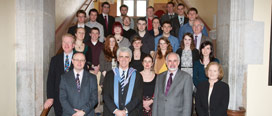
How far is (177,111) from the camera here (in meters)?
3.20

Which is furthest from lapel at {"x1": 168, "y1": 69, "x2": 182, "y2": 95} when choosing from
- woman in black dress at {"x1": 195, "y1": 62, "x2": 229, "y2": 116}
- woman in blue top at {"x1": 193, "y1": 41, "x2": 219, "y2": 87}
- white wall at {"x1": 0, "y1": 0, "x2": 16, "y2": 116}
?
white wall at {"x1": 0, "y1": 0, "x2": 16, "y2": 116}

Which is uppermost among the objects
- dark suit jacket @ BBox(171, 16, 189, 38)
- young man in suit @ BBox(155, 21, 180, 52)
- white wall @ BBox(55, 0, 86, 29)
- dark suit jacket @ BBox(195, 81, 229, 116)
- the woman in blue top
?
white wall @ BBox(55, 0, 86, 29)

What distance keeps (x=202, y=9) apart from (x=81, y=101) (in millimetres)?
4977

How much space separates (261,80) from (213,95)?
Result: 90 cm

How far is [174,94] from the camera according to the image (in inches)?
127

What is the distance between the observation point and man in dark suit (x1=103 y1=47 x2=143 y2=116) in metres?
3.23

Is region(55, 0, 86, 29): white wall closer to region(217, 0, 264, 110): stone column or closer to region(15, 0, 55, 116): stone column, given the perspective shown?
region(15, 0, 55, 116): stone column

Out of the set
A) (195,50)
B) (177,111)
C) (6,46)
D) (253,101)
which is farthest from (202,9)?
(6,46)

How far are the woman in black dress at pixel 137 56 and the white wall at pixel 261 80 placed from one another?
1.57 m

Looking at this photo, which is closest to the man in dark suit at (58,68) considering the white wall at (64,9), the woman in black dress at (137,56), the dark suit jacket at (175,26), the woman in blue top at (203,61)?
the woman in black dress at (137,56)

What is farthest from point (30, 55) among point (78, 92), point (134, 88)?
point (134, 88)

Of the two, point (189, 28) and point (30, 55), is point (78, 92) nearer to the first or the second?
point (30, 55)

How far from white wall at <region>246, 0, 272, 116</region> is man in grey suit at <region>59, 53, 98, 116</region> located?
209cm

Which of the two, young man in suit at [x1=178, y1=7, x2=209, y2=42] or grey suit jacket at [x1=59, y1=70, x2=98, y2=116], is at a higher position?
young man in suit at [x1=178, y1=7, x2=209, y2=42]
